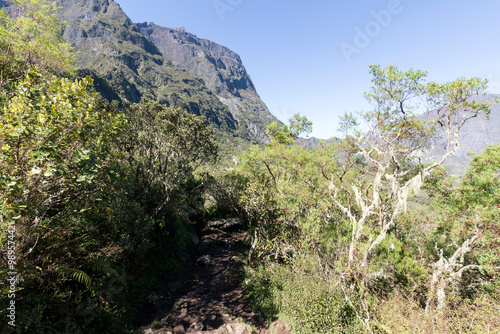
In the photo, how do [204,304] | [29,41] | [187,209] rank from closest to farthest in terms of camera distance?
[29,41] < [204,304] < [187,209]

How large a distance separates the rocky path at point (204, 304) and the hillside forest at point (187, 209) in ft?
1.97

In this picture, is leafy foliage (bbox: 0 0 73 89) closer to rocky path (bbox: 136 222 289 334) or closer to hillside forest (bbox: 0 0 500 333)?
hillside forest (bbox: 0 0 500 333)

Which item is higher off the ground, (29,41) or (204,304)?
(29,41)

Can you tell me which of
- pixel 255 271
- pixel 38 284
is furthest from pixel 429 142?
pixel 38 284

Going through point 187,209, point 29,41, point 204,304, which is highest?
point 29,41

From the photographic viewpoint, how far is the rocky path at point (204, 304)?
8.09 metres

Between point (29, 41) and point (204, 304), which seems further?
point (204, 304)

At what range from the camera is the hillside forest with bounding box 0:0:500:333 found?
15.3 ft

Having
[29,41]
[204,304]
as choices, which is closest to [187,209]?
[204,304]

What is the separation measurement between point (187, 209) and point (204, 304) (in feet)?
32.4

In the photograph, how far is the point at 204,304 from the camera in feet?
32.6

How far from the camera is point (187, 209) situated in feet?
61.4

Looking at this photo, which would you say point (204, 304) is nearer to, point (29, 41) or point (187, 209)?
point (187, 209)

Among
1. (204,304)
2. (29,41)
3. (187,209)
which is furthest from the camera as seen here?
(187,209)
